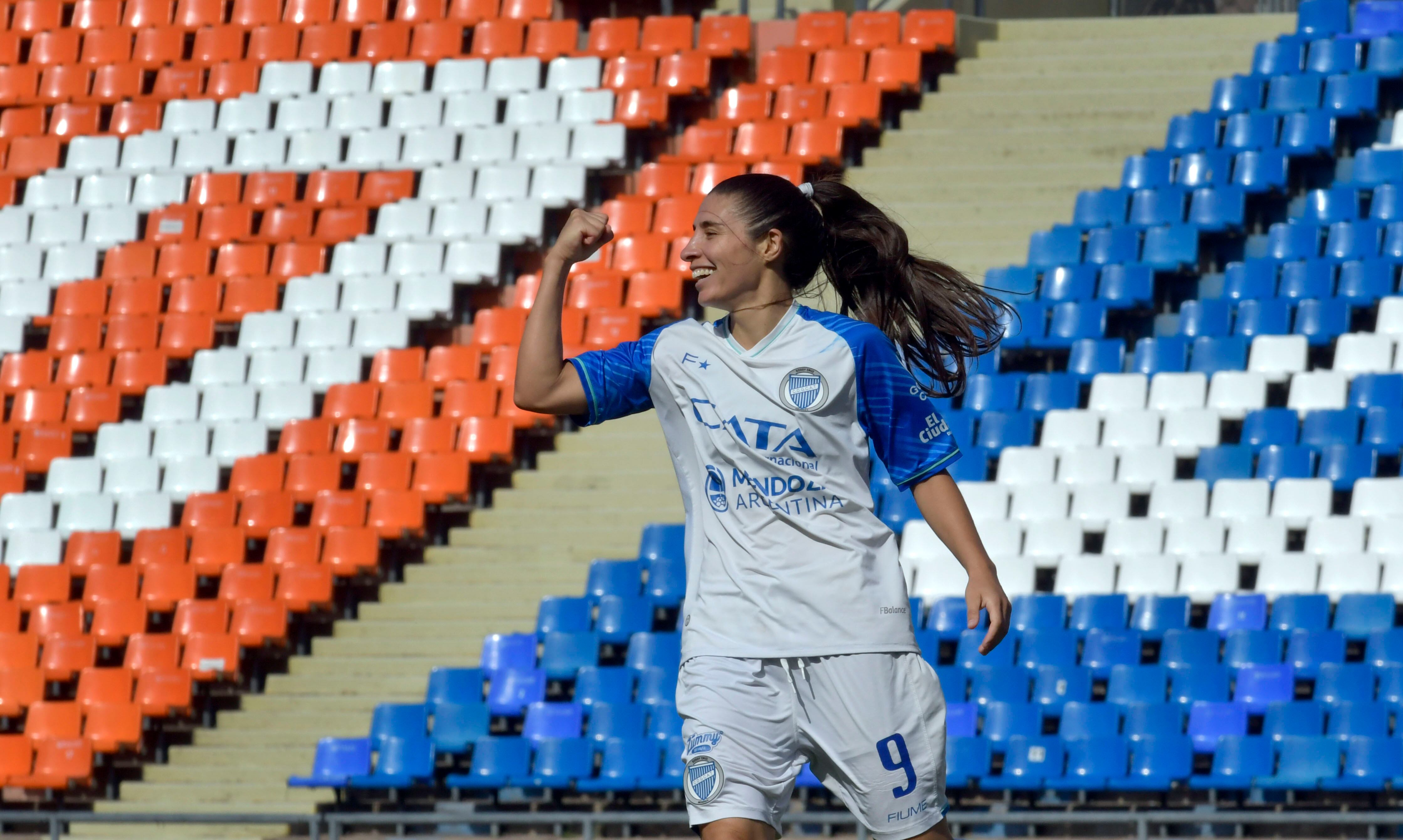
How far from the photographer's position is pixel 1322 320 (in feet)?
39.1

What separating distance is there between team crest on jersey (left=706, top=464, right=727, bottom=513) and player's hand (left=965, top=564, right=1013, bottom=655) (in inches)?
19.7

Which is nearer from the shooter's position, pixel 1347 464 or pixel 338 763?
pixel 338 763

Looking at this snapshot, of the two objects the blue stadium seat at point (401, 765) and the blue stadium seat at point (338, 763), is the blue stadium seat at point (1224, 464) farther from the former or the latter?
the blue stadium seat at point (338, 763)

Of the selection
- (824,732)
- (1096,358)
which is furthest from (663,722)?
(824,732)

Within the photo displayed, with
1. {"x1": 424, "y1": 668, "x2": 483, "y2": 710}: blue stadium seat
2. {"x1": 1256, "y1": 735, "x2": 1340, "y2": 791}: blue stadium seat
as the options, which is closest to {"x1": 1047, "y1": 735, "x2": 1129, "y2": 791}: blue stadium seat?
{"x1": 1256, "y1": 735, "x2": 1340, "y2": 791}: blue stadium seat

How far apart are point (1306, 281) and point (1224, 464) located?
5.91ft

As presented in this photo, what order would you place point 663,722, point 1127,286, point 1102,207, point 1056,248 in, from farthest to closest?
1. point 1102,207
2. point 1056,248
3. point 1127,286
4. point 663,722

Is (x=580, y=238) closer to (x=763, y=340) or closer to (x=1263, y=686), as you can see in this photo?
(x=763, y=340)

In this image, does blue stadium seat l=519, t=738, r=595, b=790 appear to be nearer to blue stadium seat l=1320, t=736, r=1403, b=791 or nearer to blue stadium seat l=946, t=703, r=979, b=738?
blue stadium seat l=946, t=703, r=979, b=738

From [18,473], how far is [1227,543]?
8.51m

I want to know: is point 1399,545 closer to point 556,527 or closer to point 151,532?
point 556,527

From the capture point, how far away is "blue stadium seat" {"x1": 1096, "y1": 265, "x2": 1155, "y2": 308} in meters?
12.6

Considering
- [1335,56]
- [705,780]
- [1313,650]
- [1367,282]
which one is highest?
[1335,56]

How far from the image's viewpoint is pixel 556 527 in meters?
12.4
